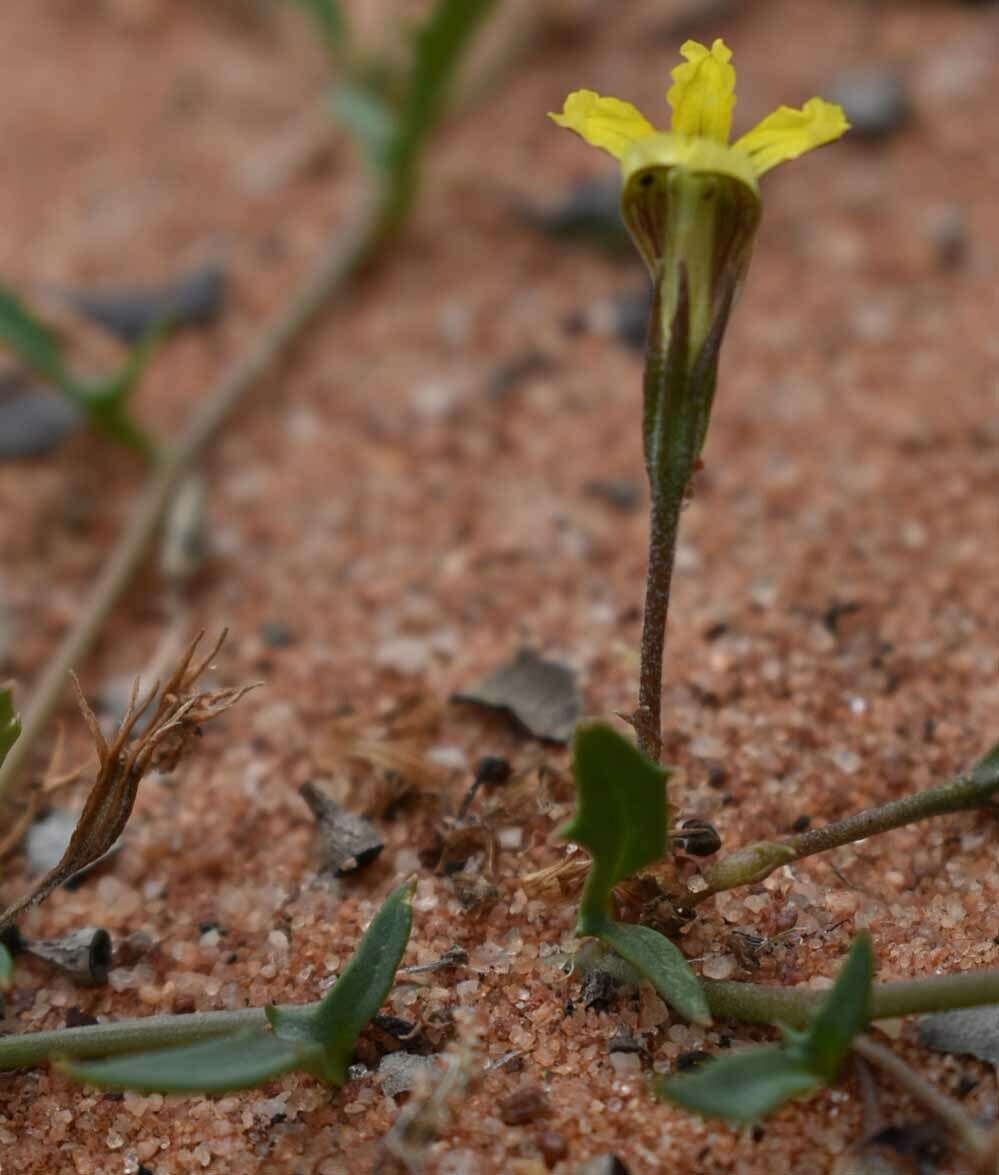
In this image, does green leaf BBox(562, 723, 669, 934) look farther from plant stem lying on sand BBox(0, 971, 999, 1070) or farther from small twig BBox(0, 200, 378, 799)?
small twig BBox(0, 200, 378, 799)

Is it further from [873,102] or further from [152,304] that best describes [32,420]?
[873,102]

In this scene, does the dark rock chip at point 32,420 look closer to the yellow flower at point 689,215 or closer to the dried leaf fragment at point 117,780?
the dried leaf fragment at point 117,780

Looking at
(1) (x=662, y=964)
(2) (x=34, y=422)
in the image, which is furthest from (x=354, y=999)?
(2) (x=34, y=422)

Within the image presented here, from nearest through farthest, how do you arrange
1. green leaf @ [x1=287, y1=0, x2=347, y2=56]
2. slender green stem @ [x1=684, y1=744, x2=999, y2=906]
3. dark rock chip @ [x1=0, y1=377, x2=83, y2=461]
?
slender green stem @ [x1=684, y1=744, x2=999, y2=906] < dark rock chip @ [x1=0, y1=377, x2=83, y2=461] < green leaf @ [x1=287, y1=0, x2=347, y2=56]

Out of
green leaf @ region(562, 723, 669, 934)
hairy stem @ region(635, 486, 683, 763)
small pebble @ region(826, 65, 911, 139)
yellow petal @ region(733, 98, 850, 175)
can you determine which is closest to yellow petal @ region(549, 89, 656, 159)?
yellow petal @ region(733, 98, 850, 175)

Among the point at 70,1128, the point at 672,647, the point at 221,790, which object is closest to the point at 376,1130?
the point at 70,1128
